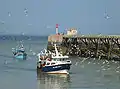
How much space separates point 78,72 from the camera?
6738cm

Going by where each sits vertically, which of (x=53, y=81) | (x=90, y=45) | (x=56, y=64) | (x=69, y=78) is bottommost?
(x=53, y=81)

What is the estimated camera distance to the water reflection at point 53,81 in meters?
54.2

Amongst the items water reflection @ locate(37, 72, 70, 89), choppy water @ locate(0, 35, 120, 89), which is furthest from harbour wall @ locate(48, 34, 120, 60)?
water reflection @ locate(37, 72, 70, 89)

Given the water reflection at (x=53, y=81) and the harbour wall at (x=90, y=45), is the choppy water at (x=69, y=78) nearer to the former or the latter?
the water reflection at (x=53, y=81)

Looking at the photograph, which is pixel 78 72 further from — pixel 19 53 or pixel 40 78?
pixel 19 53

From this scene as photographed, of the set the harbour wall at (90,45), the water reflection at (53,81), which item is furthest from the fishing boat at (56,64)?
the harbour wall at (90,45)

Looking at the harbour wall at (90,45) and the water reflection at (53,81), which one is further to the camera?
the harbour wall at (90,45)

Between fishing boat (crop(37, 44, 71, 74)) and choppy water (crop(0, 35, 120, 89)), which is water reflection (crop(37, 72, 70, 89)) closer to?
choppy water (crop(0, 35, 120, 89))

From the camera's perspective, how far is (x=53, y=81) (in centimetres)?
5819

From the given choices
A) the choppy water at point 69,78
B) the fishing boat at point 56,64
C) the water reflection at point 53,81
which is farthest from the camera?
the fishing boat at point 56,64

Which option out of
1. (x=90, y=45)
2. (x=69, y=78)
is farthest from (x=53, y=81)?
(x=90, y=45)

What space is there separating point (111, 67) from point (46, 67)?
13.6 metres

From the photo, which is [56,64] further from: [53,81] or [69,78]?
[53,81]

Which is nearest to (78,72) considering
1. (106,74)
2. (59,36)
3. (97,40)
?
(106,74)
